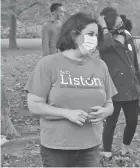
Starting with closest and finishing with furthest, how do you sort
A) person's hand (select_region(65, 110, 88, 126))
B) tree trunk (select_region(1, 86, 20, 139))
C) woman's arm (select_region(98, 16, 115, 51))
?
person's hand (select_region(65, 110, 88, 126)), woman's arm (select_region(98, 16, 115, 51)), tree trunk (select_region(1, 86, 20, 139))

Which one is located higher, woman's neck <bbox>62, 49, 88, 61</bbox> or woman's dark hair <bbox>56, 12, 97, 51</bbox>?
woman's dark hair <bbox>56, 12, 97, 51</bbox>

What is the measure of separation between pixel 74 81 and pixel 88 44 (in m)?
0.39

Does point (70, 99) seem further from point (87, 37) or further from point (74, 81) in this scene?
point (87, 37)

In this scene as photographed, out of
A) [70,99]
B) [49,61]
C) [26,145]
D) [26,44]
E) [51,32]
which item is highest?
[49,61]

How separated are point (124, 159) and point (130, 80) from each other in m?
1.10

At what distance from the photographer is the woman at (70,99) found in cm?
280

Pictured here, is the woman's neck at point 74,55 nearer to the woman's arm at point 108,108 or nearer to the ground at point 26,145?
the woman's arm at point 108,108

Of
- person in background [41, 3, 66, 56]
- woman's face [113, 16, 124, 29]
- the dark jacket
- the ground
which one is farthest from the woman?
person in background [41, 3, 66, 56]

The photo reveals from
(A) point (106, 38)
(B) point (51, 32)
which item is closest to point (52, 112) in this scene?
(A) point (106, 38)

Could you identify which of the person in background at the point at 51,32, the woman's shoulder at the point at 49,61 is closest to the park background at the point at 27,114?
the person in background at the point at 51,32

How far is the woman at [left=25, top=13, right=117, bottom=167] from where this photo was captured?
9.18 feet

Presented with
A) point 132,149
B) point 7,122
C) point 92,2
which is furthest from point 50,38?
point 92,2

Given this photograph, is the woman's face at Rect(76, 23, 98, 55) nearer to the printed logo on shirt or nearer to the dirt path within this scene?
the printed logo on shirt

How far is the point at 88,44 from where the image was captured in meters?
3.06
